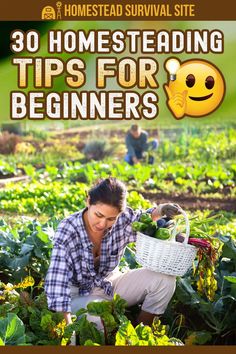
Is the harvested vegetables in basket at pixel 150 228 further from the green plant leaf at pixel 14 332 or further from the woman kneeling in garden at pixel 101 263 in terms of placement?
the green plant leaf at pixel 14 332

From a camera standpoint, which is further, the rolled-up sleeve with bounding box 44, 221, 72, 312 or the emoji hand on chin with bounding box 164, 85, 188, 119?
the emoji hand on chin with bounding box 164, 85, 188, 119

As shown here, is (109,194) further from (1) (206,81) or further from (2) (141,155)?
(2) (141,155)

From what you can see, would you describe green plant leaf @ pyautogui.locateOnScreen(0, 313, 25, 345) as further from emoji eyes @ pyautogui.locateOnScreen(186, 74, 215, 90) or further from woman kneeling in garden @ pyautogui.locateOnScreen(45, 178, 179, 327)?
emoji eyes @ pyautogui.locateOnScreen(186, 74, 215, 90)

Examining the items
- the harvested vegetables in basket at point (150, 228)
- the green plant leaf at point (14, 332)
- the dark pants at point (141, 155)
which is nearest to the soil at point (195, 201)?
the dark pants at point (141, 155)

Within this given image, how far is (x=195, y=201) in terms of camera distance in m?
11.4

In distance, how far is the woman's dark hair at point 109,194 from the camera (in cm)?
496

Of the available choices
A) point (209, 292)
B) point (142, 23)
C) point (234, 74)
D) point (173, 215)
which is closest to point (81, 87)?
point (142, 23)

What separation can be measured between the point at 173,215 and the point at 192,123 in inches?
458

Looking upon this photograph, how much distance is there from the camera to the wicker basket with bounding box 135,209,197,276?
16.1 feet

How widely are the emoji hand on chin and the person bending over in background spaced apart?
25.7ft

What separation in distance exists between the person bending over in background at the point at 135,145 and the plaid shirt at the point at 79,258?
8.05m
